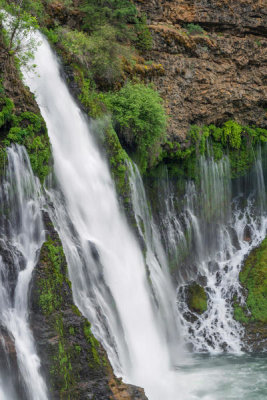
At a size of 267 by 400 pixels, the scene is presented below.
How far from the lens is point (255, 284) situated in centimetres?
1766

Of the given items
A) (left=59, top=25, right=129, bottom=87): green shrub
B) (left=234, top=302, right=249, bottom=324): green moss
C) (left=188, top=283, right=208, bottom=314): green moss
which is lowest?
(left=234, top=302, right=249, bottom=324): green moss

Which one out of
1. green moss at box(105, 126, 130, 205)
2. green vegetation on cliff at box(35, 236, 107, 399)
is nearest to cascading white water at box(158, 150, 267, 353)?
green moss at box(105, 126, 130, 205)

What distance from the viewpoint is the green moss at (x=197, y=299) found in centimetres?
1705

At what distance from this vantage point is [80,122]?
45.3 feet

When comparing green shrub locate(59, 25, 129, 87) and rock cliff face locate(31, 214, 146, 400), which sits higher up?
green shrub locate(59, 25, 129, 87)

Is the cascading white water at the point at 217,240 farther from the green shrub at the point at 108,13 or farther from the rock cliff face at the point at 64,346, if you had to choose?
the rock cliff face at the point at 64,346

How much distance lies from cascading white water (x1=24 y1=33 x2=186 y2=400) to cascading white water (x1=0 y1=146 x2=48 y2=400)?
3.27ft

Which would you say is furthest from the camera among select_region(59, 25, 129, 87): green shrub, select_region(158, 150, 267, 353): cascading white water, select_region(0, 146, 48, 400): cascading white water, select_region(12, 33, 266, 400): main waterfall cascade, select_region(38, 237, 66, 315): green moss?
select_region(158, 150, 267, 353): cascading white water

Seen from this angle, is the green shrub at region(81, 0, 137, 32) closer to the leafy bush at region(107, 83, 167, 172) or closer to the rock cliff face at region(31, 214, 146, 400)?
the leafy bush at region(107, 83, 167, 172)

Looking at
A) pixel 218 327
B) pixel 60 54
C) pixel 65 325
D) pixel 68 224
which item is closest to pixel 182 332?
pixel 218 327

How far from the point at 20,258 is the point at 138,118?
8.25 m

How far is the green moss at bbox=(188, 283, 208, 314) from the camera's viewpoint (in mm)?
17052

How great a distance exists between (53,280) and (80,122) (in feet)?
20.3

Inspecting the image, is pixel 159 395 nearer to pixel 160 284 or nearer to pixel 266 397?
pixel 266 397
